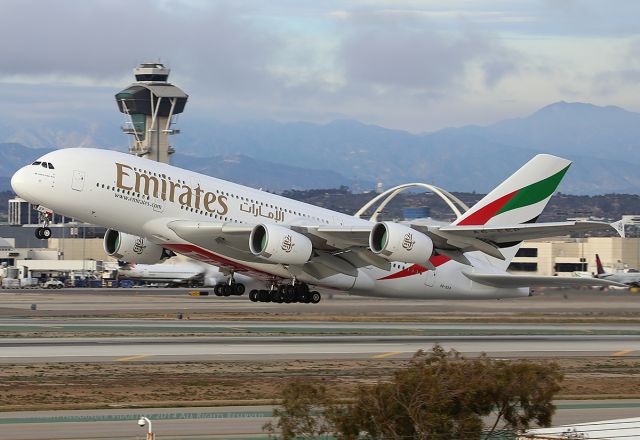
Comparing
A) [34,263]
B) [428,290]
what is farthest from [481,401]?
[34,263]

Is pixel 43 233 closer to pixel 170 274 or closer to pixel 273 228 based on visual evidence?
pixel 273 228

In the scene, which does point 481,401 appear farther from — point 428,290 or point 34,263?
point 34,263

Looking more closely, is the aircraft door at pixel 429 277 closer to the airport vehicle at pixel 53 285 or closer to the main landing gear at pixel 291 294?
the main landing gear at pixel 291 294

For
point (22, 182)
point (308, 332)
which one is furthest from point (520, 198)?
point (22, 182)

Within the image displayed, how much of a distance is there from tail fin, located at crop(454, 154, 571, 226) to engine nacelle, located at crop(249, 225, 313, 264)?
9.91m

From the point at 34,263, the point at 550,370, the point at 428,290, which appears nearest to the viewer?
the point at 550,370

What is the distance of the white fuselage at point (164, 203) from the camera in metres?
45.5

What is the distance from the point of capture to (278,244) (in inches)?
1850

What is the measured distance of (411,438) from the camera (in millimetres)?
22312

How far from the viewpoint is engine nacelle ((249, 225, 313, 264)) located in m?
47.0

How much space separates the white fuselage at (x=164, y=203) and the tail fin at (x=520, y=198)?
184 inches

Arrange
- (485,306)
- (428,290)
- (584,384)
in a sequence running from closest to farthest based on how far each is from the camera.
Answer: (584,384) → (428,290) → (485,306)

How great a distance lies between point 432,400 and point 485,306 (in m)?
50.9

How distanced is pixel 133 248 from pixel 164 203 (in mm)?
6223
